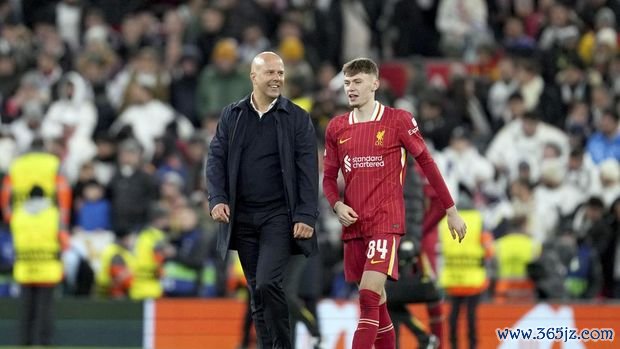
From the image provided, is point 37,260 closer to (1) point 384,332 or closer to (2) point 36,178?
(2) point 36,178

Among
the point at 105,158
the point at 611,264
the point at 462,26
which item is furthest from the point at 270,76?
the point at 462,26

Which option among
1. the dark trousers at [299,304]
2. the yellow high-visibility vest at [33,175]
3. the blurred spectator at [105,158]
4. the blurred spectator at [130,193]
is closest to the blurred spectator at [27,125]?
the blurred spectator at [105,158]

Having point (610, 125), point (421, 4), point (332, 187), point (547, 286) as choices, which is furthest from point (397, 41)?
point (332, 187)

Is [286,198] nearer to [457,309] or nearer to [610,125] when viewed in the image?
[457,309]

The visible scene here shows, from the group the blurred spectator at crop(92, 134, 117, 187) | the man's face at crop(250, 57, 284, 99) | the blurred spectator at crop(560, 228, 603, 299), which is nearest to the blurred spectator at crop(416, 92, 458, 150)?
the blurred spectator at crop(560, 228, 603, 299)

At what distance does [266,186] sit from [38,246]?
6.21 m

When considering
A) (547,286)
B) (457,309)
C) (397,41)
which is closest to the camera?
(457,309)

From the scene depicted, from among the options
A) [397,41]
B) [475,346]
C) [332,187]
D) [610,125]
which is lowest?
[475,346]

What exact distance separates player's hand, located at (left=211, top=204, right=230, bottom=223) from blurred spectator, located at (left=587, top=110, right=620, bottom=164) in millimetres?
9925

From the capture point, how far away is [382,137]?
12.2m

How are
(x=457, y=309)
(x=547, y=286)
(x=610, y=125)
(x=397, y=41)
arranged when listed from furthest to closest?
1. (x=397, y=41)
2. (x=610, y=125)
3. (x=547, y=286)
4. (x=457, y=309)

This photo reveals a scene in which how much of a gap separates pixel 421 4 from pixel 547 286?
7.92 metres

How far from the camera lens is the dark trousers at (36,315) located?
17.7m

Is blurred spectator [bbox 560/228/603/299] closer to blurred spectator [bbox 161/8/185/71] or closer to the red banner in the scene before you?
the red banner
